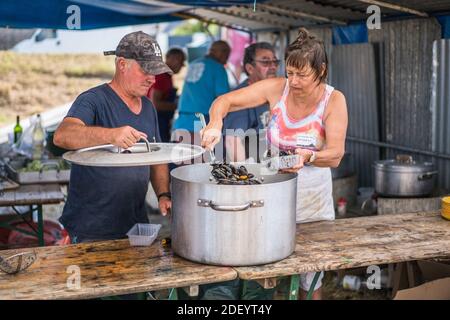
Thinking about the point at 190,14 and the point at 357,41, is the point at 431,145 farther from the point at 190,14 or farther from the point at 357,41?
the point at 190,14

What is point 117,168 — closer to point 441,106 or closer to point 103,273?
point 103,273

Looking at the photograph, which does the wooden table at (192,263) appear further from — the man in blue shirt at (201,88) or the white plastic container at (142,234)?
the man in blue shirt at (201,88)

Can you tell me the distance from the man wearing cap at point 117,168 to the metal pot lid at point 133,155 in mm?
307

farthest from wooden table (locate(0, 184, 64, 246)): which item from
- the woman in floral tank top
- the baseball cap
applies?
the woman in floral tank top

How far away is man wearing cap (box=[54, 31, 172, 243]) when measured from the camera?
10.0 ft

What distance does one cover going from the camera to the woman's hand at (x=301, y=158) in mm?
2746

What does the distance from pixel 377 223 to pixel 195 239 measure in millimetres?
1211

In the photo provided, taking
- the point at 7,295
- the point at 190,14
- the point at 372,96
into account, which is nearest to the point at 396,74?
the point at 372,96

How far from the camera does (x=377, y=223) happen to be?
324cm

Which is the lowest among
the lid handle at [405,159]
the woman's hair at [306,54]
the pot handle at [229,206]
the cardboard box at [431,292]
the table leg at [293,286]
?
the cardboard box at [431,292]

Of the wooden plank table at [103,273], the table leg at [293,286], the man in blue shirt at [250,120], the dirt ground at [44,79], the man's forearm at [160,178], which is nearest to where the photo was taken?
the wooden plank table at [103,273]

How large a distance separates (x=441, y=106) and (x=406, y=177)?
0.79 meters

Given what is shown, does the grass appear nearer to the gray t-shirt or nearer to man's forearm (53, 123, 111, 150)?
the gray t-shirt

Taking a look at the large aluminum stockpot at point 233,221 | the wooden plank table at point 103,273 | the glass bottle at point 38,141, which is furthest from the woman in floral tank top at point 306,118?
the glass bottle at point 38,141
